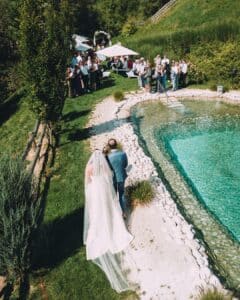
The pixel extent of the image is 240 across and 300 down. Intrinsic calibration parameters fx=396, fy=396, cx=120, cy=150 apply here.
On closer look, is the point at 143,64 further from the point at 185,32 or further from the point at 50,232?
the point at 50,232

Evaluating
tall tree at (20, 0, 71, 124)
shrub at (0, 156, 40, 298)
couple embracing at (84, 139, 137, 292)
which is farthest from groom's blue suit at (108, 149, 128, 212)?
tall tree at (20, 0, 71, 124)

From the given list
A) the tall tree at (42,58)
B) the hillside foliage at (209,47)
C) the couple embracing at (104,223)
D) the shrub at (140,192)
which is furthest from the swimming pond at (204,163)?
the tall tree at (42,58)

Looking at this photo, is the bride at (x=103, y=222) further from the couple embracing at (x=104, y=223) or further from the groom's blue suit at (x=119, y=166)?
the groom's blue suit at (x=119, y=166)

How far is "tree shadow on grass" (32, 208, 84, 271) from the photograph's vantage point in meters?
8.67

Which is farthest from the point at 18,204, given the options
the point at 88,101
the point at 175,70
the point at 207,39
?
the point at 207,39

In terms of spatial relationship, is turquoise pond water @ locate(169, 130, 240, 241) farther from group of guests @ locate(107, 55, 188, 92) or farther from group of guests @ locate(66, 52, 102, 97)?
group of guests @ locate(66, 52, 102, 97)

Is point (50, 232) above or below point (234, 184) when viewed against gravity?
above

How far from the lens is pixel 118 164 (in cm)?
940

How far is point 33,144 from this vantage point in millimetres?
15477

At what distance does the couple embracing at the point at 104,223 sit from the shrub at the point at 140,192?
4.16 ft

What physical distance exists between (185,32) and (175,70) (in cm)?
710

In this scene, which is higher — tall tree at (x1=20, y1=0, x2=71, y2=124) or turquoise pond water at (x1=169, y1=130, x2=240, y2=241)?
tall tree at (x1=20, y1=0, x2=71, y2=124)

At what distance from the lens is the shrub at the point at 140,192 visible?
406 inches

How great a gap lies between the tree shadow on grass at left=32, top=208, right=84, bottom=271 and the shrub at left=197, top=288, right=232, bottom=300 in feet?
10.4
